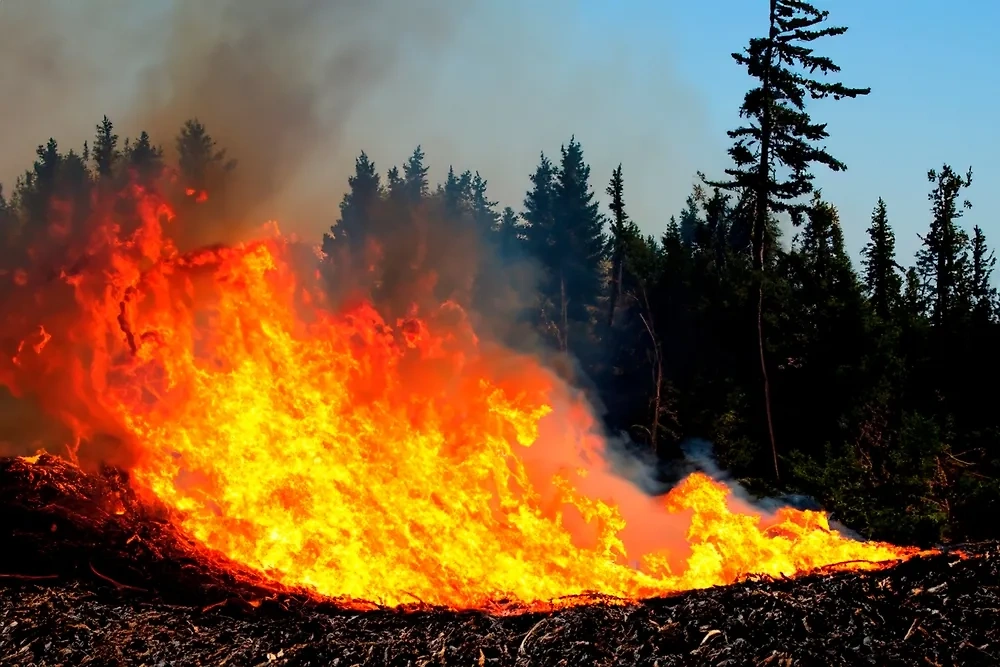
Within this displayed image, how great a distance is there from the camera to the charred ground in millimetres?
6426

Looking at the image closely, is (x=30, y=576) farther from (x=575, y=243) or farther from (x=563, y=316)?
(x=575, y=243)

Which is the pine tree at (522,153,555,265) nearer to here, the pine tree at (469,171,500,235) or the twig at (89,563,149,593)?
the pine tree at (469,171,500,235)

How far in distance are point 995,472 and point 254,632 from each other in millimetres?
23585

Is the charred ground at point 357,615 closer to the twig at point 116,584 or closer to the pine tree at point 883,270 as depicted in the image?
the twig at point 116,584

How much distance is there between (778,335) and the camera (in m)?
29.2

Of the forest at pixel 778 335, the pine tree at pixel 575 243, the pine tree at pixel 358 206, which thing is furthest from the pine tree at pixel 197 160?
the pine tree at pixel 575 243

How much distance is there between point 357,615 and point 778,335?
2406 centimetres

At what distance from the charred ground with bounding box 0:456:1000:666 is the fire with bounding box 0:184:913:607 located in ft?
2.51

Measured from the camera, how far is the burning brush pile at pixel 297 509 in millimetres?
7934

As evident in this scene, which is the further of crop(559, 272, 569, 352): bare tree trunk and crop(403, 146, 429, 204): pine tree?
crop(403, 146, 429, 204): pine tree

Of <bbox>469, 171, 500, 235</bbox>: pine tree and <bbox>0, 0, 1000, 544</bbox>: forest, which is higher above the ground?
<bbox>469, 171, 500, 235</bbox>: pine tree

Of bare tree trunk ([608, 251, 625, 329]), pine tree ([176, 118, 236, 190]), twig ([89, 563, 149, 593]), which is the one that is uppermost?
bare tree trunk ([608, 251, 625, 329])

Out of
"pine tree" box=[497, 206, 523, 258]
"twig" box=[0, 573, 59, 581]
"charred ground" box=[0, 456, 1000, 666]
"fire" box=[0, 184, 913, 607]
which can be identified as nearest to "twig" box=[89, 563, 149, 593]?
"charred ground" box=[0, 456, 1000, 666]

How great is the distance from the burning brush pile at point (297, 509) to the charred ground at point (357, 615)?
0.04 metres
